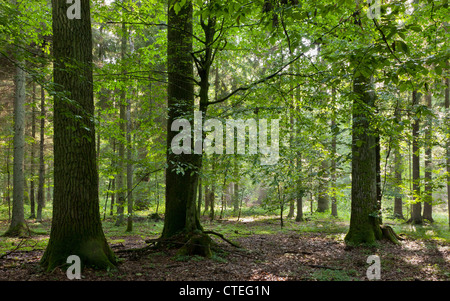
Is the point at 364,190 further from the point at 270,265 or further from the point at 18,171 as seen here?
the point at 18,171

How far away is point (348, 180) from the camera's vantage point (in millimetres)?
29797

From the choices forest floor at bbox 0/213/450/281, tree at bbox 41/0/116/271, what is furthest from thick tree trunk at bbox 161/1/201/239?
tree at bbox 41/0/116/271

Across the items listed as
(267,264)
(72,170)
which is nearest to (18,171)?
(72,170)

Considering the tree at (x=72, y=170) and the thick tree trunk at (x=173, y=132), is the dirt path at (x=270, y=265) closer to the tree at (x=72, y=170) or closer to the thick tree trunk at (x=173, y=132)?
the tree at (x=72, y=170)

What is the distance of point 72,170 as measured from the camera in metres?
4.66

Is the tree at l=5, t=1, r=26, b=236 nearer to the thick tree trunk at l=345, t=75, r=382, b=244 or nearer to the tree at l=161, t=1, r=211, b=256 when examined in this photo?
the tree at l=161, t=1, r=211, b=256

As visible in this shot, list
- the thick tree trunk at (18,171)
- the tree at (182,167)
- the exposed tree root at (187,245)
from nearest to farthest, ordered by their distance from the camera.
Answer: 1. the exposed tree root at (187,245)
2. the tree at (182,167)
3. the thick tree trunk at (18,171)

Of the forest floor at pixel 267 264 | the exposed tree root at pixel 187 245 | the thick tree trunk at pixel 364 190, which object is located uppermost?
the thick tree trunk at pixel 364 190

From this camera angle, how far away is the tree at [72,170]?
4.62m

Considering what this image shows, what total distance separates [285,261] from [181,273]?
2596 mm

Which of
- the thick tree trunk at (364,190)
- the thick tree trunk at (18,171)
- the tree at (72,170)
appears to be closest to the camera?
the tree at (72,170)

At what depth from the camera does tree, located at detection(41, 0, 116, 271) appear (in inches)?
182

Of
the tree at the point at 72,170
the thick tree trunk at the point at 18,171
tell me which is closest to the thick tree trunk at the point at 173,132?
the tree at the point at 72,170

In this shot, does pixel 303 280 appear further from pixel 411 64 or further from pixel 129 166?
pixel 129 166
